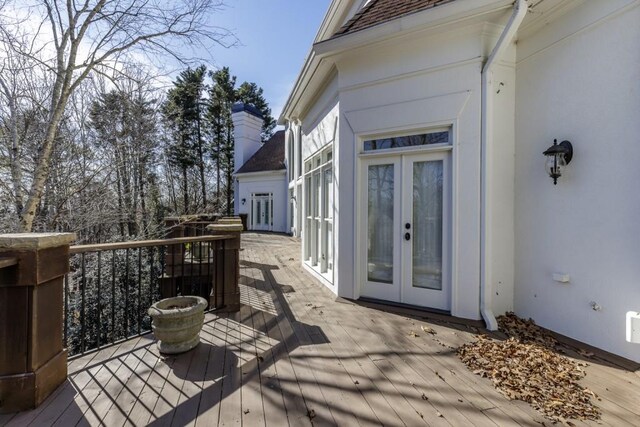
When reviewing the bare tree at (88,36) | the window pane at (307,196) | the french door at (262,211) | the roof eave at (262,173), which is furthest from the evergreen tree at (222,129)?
the bare tree at (88,36)

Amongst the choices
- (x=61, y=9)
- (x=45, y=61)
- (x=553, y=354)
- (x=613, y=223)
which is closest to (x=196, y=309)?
(x=553, y=354)

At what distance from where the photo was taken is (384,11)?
4.06 m

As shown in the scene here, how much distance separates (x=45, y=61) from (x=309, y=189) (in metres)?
4.90

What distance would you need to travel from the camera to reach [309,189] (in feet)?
21.2

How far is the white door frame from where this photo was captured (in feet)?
12.3

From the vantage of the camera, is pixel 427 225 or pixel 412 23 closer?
pixel 412 23

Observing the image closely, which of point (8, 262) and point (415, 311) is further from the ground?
point (8, 262)

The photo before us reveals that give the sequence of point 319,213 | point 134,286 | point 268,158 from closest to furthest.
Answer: point 134,286 < point 319,213 < point 268,158

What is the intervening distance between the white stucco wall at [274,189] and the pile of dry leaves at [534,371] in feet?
38.9

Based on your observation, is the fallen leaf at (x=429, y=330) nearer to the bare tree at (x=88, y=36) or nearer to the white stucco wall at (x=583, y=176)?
the white stucco wall at (x=583, y=176)

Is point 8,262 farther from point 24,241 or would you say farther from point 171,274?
point 171,274

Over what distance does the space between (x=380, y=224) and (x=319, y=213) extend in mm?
1685

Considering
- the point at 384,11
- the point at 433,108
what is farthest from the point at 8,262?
the point at 384,11

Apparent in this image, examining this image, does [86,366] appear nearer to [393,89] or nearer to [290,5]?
[393,89]
